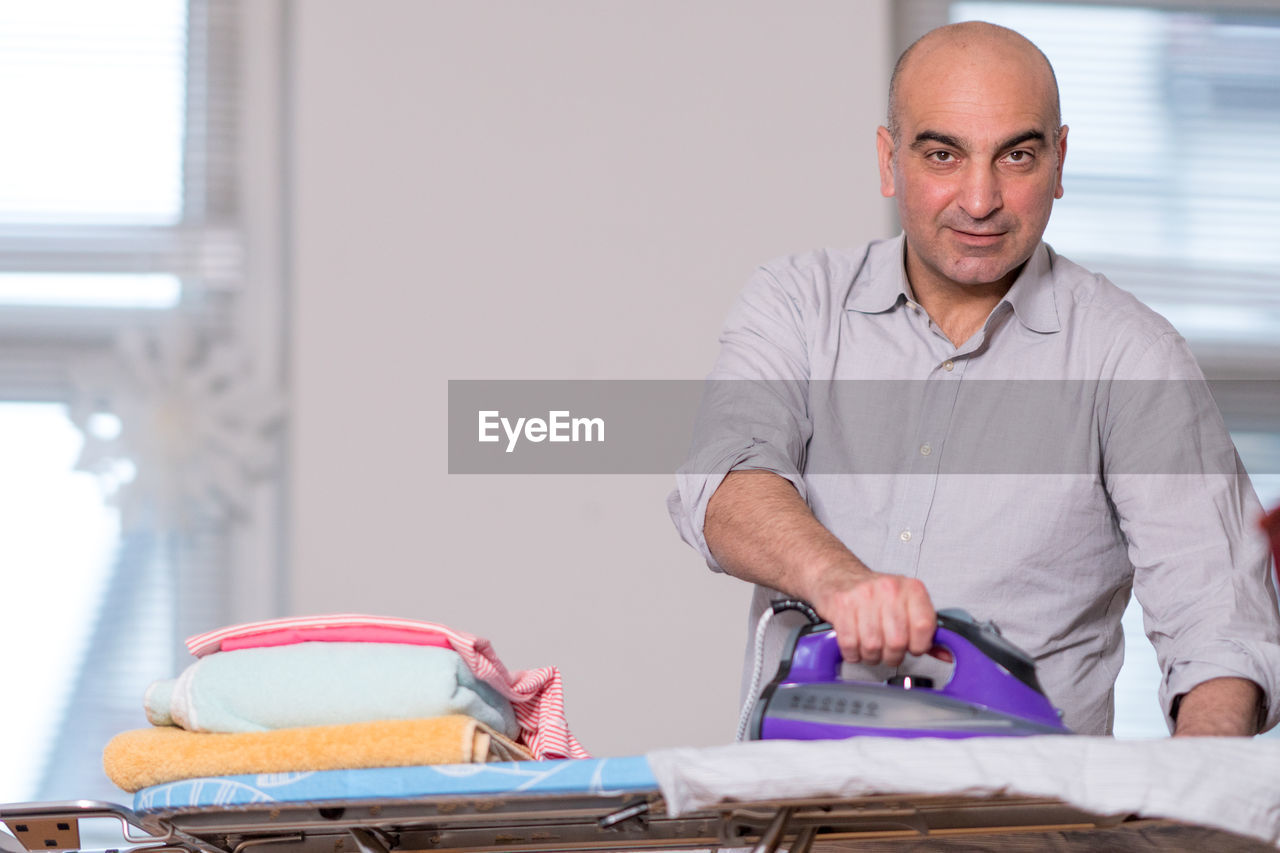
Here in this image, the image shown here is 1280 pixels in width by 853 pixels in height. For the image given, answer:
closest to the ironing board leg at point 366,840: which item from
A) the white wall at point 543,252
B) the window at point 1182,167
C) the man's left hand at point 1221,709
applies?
the man's left hand at point 1221,709

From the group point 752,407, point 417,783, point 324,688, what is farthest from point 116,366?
point 417,783

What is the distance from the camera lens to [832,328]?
1479mm

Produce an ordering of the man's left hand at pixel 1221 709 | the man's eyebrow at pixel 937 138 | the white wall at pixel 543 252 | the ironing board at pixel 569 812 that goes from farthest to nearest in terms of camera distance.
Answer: the white wall at pixel 543 252 < the man's eyebrow at pixel 937 138 < the man's left hand at pixel 1221 709 < the ironing board at pixel 569 812

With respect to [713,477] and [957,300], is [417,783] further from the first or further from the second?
[957,300]

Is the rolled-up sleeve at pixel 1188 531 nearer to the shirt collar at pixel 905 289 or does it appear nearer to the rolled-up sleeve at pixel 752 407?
the shirt collar at pixel 905 289

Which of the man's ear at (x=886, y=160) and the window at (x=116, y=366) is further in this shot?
the window at (x=116, y=366)

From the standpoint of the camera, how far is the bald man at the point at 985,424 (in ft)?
4.15

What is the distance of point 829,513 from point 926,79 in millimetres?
468

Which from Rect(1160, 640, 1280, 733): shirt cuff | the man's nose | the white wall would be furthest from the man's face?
the white wall

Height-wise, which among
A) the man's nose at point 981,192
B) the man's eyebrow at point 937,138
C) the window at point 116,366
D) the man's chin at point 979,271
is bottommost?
the window at point 116,366

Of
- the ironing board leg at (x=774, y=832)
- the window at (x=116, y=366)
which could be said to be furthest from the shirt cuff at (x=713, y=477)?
the window at (x=116, y=366)

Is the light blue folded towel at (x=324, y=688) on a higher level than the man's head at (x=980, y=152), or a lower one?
lower

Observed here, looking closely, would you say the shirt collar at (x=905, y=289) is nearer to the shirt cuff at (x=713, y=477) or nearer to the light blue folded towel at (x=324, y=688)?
the shirt cuff at (x=713, y=477)

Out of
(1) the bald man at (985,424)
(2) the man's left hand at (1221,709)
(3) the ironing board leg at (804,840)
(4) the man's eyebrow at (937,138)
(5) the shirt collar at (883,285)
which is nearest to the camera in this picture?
(3) the ironing board leg at (804,840)
